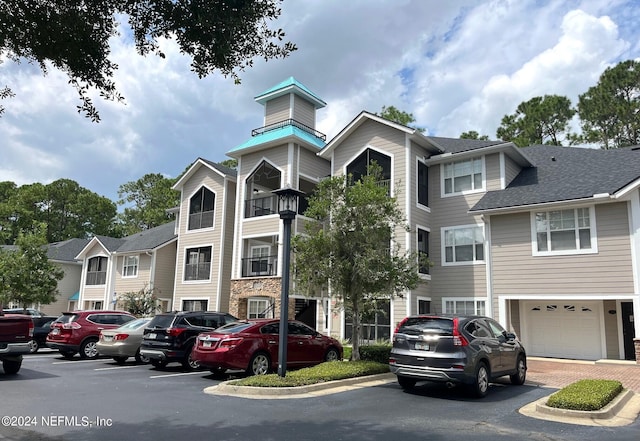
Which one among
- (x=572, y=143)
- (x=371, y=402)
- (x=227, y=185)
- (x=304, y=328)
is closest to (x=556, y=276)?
(x=304, y=328)

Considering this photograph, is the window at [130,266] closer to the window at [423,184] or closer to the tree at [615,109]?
the window at [423,184]

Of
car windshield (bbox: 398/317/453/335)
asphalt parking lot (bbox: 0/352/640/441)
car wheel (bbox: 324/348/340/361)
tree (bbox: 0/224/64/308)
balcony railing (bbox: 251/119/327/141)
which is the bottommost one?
asphalt parking lot (bbox: 0/352/640/441)

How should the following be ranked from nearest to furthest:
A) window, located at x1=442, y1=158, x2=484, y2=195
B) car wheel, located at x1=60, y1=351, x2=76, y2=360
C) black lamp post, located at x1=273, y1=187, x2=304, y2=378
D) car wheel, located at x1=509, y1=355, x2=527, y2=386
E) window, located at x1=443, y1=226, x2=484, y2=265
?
black lamp post, located at x1=273, y1=187, x2=304, y2=378 < car wheel, located at x1=509, y1=355, x2=527, y2=386 < car wheel, located at x1=60, y1=351, x2=76, y2=360 < window, located at x1=443, y1=226, x2=484, y2=265 < window, located at x1=442, y1=158, x2=484, y2=195

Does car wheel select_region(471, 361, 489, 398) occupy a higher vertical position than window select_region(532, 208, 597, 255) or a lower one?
lower

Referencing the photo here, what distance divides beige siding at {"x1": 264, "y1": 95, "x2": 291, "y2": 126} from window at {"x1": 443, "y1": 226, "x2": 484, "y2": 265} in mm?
11205

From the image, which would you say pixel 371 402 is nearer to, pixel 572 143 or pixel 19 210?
pixel 572 143

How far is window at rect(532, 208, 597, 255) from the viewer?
17312 mm

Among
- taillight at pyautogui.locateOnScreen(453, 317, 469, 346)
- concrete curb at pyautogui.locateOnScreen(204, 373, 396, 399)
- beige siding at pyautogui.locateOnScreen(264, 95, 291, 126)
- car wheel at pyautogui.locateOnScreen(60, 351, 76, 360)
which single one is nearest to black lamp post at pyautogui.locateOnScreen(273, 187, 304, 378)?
concrete curb at pyautogui.locateOnScreen(204, 373, 396, 399)

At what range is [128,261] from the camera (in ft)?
111

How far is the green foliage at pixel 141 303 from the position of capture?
95.3ft

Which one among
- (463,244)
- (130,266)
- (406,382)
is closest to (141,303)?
(130,266)

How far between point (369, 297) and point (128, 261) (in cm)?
2418

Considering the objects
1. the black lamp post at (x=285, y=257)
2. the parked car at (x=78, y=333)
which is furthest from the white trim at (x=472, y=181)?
the parked car at (x=78, y=333)

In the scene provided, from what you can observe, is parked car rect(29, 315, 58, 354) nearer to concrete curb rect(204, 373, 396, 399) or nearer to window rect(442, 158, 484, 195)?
concrete curb rect(204, 373, 396, 399)
